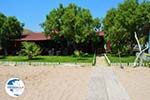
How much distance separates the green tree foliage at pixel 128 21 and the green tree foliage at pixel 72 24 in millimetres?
2485

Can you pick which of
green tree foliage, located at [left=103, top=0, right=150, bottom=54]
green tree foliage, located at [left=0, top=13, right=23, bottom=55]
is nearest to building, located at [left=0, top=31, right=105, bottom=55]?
green tree foliage, located at [left=0, top=13, right=23, bottom=55]

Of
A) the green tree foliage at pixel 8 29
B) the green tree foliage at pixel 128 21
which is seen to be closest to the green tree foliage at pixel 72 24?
the green tree foliage at pixel 128 21

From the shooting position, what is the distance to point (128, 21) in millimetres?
40188

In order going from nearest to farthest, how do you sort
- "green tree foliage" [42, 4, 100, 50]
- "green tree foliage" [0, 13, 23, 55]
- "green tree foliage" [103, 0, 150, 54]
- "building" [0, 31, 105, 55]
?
"green tree foliage" [103, 0, 150, 54] → "green tree foliage" [42, 4, 100, 50] → "green tree foliage" [0, 13, 23, 55] → "building" [0, 31, 105, 55]

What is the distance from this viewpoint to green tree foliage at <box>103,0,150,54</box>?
133ft

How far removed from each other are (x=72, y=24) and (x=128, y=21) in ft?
23.6

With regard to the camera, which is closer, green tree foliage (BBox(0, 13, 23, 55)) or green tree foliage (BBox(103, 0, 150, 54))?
green tree foliage (BBox(103, 0, 150, 54))

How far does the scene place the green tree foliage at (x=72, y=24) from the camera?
140 feet

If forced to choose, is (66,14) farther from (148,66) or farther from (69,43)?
(148,66)

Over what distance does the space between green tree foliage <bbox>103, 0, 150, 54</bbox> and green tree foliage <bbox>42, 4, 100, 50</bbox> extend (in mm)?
2485

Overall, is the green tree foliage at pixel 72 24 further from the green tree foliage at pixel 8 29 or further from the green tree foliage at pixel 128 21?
the green tree foliage at pixel 8 29

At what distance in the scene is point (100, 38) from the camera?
4866 cm

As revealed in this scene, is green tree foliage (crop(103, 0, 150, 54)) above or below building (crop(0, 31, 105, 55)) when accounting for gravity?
above

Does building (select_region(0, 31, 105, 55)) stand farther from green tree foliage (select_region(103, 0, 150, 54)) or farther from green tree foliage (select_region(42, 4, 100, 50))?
green tree foliage (select_region(103, 0, 150, 54))
